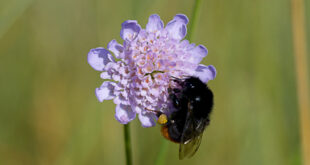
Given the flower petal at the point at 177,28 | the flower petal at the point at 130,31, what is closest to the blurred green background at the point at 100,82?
the flower petal at the point at 177,28

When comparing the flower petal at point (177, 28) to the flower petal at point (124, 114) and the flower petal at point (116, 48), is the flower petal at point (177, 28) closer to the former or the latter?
the flower petal at point (116, 48)

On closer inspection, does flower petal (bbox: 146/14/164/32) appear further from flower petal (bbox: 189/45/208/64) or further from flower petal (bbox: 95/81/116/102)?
flower petal (bbox: 95/81/116/102)

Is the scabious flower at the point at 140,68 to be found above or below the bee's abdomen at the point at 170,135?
above
